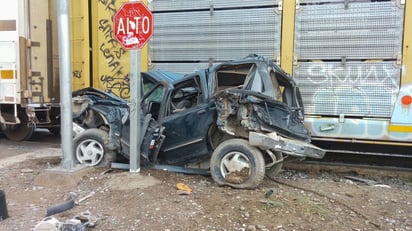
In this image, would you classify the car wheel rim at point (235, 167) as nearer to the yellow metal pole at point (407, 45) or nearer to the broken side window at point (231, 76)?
the broken side window at point (231, 76)

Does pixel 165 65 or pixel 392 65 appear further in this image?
pixel 165 65

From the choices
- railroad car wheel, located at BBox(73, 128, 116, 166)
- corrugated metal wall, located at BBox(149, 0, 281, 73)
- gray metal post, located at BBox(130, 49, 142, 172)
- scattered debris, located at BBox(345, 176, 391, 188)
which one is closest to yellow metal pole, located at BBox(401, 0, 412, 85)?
scattered debris, located at BBox(345, 176, 391, 188)

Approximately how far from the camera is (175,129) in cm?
578

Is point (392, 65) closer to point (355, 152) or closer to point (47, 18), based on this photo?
point (355, 152)

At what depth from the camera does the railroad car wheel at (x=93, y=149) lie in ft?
19.9

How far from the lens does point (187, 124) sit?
566cm

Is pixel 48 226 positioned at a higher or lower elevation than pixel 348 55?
lower

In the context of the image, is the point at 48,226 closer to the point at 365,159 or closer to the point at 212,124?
the point at 212,124

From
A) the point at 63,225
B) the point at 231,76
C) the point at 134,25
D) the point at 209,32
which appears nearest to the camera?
the point at 63,225

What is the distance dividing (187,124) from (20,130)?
5767 mm

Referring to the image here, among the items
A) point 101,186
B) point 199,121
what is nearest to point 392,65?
point 199,121

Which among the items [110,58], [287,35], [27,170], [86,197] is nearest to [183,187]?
[86,197]

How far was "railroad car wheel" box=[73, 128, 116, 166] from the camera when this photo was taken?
6078 mm

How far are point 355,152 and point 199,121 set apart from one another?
3.04 meters
